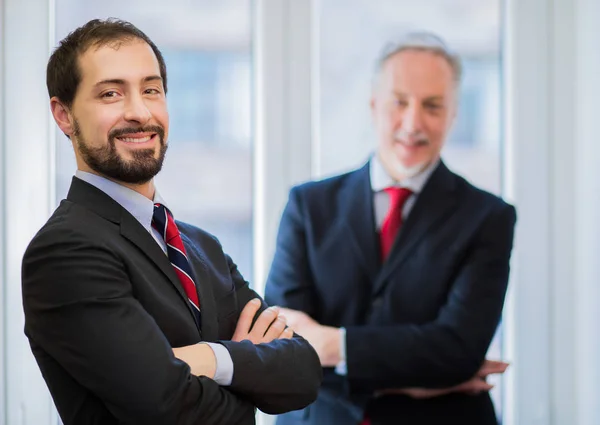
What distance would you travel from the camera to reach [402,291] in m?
2.71

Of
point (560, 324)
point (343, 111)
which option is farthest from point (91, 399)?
point (560, 324)

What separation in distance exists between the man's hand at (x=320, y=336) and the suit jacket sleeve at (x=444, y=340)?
0.13 feet

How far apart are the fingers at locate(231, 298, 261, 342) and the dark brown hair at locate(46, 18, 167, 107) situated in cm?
62

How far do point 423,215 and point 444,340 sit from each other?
0.43 meters

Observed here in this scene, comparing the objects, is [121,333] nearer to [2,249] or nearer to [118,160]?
[118,160]

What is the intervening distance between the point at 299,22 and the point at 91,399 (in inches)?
81.3

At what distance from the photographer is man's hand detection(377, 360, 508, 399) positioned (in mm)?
2648

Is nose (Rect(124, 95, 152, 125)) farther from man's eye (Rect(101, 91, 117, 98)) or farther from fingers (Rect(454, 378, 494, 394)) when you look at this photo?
fingers (Rect(454, 378, 494, 394))

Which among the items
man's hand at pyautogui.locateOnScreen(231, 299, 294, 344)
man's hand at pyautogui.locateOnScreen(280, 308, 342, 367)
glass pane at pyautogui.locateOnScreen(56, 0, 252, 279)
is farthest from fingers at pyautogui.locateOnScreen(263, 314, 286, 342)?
glass pane at pyautogui.locateOnScreen(56, 0, 252, 279)

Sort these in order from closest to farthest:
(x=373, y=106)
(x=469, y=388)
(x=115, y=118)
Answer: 1. (x=115, y=118)
2. (x=469, y=388)
3. (x=373, y=106)

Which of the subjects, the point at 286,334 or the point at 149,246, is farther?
the point at 286,334

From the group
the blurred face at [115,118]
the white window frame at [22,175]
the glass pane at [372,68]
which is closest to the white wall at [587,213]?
the glass pane at [372,68]

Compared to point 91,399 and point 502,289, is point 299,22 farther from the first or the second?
point 91,399

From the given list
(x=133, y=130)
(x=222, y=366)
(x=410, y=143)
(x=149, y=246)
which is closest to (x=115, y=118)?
(x=133, y=130)
